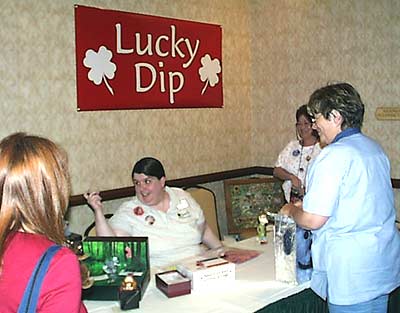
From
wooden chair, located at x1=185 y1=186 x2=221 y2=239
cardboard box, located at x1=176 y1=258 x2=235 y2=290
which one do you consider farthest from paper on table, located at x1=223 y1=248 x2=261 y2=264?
wooden chair, located at x1=185 y1=186 x2=221 y2=239

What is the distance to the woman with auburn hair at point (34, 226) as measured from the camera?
1.23 m

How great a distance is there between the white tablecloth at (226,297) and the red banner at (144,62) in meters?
1.78

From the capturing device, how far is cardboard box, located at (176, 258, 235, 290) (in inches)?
88.4

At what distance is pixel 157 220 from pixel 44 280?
1870mm

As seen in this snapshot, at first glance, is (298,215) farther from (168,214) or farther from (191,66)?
(191,66)

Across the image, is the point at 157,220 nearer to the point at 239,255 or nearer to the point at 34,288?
the point at 239,255

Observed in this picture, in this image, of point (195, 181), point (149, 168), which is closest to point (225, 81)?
point (195, 181)

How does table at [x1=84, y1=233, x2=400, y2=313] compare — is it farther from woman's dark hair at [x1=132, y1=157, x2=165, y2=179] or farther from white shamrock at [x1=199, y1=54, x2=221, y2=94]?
white shamrock at [x1=199, y1=54, x2=221, y2=94]

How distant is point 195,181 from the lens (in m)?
4.52

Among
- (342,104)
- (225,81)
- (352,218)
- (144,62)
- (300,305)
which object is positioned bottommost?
(300,305)

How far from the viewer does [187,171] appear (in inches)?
177

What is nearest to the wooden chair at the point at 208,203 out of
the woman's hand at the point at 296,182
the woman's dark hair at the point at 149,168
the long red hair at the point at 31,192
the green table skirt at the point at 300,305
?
the woman's hand at the point at 296,182

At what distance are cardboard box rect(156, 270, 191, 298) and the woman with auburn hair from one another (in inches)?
35.5

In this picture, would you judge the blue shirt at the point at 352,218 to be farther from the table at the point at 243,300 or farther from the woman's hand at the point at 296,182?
the woman's hand at the point at 296,182
